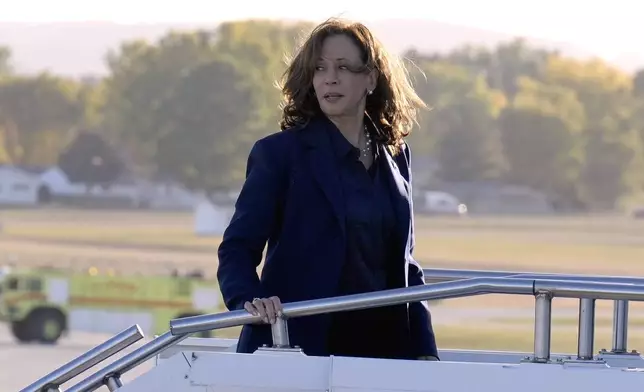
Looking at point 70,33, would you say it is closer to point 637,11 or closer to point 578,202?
point 637,11

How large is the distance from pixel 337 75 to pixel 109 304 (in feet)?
131

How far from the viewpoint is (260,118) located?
6756 cm

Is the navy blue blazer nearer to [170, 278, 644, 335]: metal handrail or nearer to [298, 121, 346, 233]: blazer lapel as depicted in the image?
[298, 121, 346, 233]: blazer lapel

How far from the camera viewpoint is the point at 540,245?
6050 cm

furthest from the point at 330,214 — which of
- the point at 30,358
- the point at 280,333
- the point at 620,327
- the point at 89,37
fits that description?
the point at 89,37

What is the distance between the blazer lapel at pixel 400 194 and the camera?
10.1 feet

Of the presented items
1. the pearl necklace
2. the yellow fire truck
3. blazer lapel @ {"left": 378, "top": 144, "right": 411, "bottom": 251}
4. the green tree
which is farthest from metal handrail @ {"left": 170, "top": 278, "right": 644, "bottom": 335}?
the green tree

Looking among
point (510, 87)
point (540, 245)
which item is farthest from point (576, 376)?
point (510, 87)

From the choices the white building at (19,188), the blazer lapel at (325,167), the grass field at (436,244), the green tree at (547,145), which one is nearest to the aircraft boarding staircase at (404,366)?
the blazer lapel at (325,167)

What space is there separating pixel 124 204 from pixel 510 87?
22062mm

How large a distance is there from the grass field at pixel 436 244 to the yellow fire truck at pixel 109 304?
8599 millimetres

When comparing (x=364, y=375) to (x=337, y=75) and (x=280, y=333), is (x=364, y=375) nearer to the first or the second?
(x=280, y=333)

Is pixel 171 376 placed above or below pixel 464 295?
below

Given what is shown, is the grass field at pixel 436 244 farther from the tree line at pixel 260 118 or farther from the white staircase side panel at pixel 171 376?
the white staircase side panel at pixel 171 376
